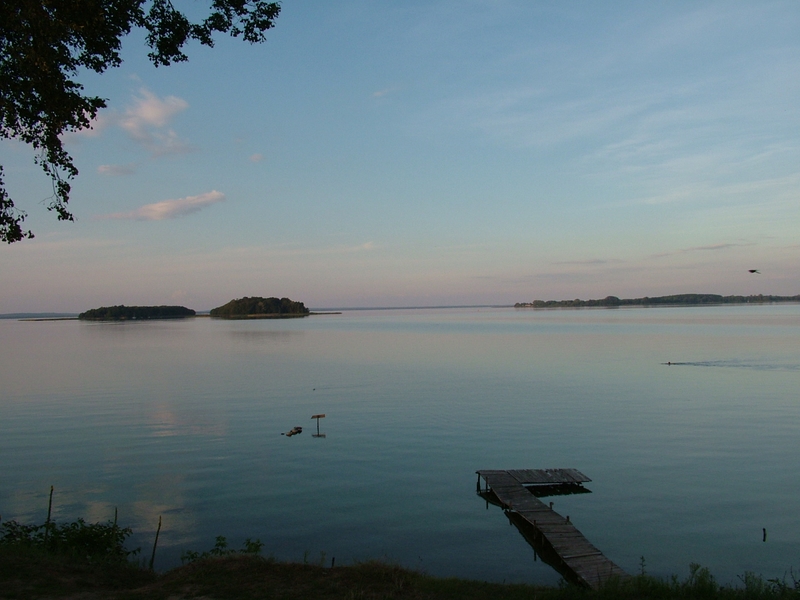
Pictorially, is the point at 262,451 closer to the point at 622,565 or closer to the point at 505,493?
the point at 505,493

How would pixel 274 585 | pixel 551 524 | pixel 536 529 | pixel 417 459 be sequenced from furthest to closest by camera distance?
pixel 417 459
pixel 551 524
pixel 536 529
pixel 274 585

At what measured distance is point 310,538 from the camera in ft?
53.5

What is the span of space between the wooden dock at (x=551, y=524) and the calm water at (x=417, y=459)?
0.59 metres

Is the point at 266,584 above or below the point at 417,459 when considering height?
above

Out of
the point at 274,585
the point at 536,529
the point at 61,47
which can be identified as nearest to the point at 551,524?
the point at 536,529

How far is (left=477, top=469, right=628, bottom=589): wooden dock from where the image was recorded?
13945 mm

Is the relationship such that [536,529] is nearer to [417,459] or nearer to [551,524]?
[551,524]

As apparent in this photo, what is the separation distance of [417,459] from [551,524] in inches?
319

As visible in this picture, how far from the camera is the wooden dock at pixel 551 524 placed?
549 inches

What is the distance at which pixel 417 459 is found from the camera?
2414cm

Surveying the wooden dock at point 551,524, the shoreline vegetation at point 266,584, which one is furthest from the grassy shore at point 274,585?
the wooden dock at point 551,524

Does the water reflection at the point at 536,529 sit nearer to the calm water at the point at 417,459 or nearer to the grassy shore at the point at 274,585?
the calm water at the point at 417,459

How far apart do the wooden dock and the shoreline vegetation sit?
1.35m

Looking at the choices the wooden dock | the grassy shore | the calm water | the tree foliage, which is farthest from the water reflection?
the tree foliage
